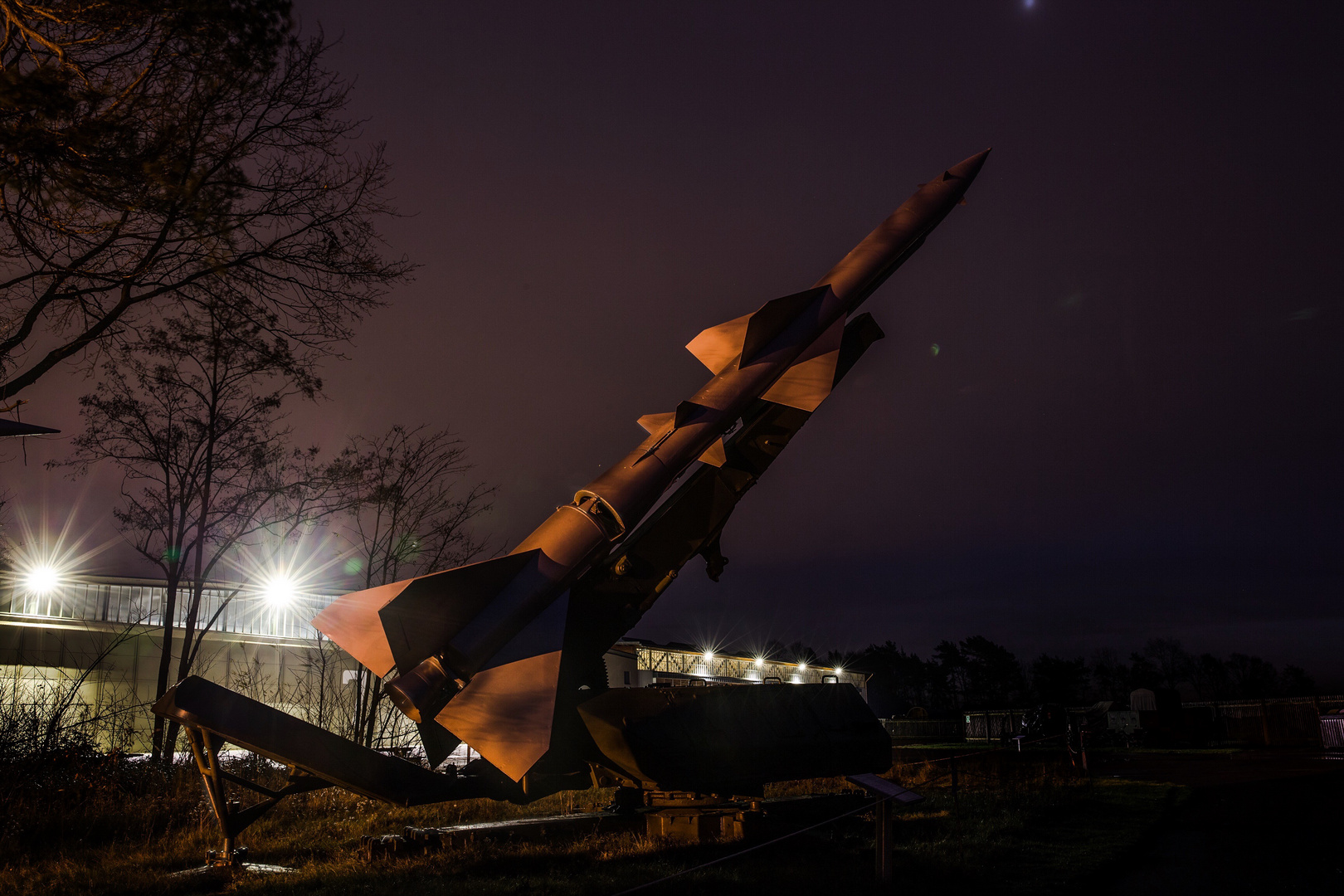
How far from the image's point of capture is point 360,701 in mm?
13312

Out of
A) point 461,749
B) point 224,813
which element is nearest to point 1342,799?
point 224,813

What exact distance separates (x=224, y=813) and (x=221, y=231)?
500cm

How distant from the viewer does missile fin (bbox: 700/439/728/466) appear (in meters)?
7.92

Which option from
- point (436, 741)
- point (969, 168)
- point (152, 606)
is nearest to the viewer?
point (436, 741)

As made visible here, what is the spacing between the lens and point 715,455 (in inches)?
313

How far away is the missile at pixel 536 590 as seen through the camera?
267 inches

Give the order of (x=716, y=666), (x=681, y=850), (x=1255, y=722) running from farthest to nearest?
(x=716, y=666) < (x=1255, y=722) < (x=681, y=850)

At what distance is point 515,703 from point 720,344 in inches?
167

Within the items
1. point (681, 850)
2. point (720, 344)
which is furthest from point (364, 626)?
point (720, 344)

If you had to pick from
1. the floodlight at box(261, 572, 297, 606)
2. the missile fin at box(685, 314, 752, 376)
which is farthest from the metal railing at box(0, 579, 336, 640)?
the missile fin at box(685, 314, 752, 376)

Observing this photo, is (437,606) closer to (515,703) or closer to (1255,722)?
(515,703)

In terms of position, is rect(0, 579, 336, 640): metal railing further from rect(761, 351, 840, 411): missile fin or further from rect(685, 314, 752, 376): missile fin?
rect(761, 351, 840, 411): missile fin

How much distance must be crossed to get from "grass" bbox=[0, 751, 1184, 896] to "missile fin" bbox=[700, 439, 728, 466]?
3665 mm

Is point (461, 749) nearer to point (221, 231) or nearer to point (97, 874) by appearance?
point (97, 874)
